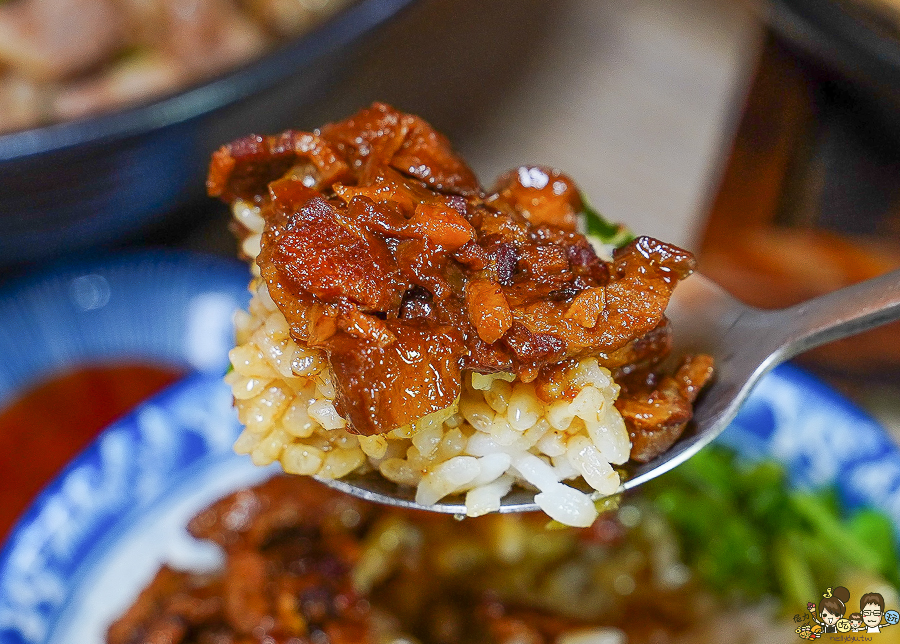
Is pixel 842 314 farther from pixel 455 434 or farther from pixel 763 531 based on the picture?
pixel 763 531

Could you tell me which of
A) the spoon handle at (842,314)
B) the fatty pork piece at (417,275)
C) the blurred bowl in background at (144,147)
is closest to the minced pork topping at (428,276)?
the fatty pork piece at (417,275)

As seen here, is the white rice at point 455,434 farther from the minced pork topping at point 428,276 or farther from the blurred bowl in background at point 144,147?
the blurred bowl in background at point 144,147

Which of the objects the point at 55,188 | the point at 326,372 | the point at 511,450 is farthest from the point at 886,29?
the point at 55,188

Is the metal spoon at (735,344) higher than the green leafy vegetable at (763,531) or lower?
higher

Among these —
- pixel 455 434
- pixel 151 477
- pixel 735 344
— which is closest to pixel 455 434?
pixel 455 434

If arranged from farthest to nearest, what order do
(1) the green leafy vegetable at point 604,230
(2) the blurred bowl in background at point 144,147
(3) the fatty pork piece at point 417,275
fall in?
(2) the blurred bowl in background at point 144,147 < (1) the green leafy vegetable at point 604,230 < (3) the fatty pork piece at point 417,275

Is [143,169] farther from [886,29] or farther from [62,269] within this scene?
[886,29]

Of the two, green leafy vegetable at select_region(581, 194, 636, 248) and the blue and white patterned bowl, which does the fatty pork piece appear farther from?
the blue and white patterned bowl

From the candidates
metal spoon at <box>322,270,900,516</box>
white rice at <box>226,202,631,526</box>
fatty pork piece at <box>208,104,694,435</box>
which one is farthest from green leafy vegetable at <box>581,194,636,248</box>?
white rice at <box>226,202,631,526</box>
